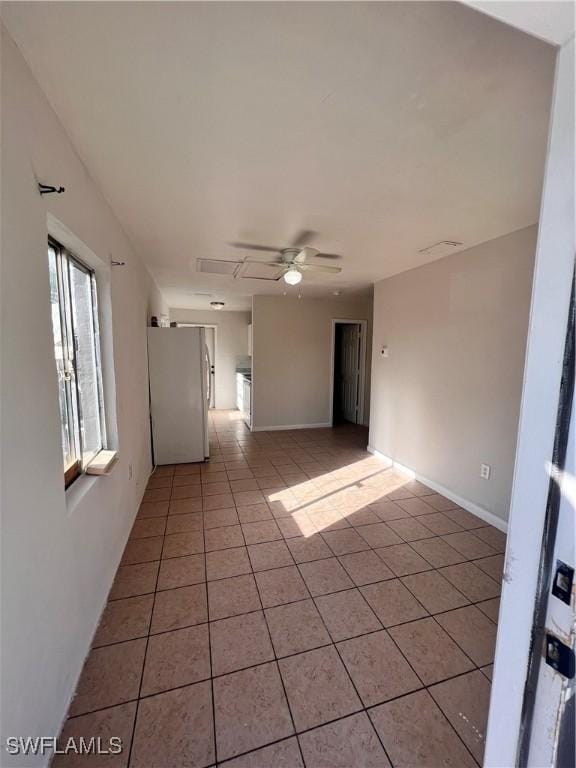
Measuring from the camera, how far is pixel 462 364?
293 centimetres

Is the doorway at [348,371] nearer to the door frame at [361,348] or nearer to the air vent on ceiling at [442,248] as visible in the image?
the door frame at [361,348]

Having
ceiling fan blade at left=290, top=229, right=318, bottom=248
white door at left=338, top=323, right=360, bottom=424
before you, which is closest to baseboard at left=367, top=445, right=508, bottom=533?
white door at left=338, top=323, right=360, bottom=424

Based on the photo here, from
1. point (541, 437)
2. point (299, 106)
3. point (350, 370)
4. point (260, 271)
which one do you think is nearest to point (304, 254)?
point (260, 271)

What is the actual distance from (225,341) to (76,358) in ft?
19.2

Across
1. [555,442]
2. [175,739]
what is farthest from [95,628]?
[555,442]

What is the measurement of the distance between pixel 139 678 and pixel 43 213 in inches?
77.8

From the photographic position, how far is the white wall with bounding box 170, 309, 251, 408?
744 cm

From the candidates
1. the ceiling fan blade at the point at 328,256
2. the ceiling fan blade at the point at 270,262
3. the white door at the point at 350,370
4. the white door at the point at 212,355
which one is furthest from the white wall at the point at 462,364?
the white door at the point at 212,355

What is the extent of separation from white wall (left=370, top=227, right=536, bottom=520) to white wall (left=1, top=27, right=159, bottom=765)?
2.91 meters

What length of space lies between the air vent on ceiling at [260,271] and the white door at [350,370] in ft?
8.97

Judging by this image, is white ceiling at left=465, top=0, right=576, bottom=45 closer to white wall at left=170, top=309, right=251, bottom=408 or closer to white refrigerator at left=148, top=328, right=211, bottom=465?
white refrigerator at left=148, top=328, right=211, bottom=465

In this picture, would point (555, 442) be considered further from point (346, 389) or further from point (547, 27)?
point (346, 389)

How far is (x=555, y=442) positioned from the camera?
2.04 feet

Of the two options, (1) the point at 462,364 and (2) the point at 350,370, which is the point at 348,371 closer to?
(2) the point at 350,370
